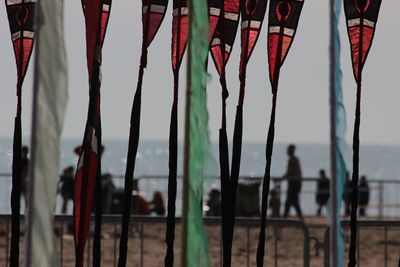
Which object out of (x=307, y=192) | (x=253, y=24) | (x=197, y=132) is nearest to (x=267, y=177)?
(x=253, y=24)

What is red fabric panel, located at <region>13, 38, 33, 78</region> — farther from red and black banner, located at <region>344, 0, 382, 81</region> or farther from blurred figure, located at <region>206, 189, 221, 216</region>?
blurred figure, located at <region>206, 189, 221, 216</region>

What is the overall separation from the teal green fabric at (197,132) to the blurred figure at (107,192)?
38.0 feet

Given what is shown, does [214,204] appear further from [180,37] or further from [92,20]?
[92,20]

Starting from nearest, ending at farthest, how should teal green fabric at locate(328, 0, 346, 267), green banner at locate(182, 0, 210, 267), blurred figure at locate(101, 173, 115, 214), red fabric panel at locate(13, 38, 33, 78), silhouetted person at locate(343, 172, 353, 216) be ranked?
green banner at locate(182, 0, 210, 267) → teal green fabric at locate(328, 0, 346, 267) → red fabric panel at locate(13, 38, 33, 78) → blurred figure at locate(101, 173, 115, 214) → silhouetted person at locate(343, 172, 353, 216)

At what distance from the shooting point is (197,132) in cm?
373

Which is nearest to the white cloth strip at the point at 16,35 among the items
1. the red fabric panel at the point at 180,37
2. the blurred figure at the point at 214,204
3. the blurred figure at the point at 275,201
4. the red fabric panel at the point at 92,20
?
the red fabric panel at the point at 92,20

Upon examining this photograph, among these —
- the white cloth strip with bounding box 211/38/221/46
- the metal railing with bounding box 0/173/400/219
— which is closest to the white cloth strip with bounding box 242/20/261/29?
the white cloth strip with bounding box 211/38/221/46

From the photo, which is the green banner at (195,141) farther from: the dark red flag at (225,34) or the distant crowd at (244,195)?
the distant crowd at (244,195)

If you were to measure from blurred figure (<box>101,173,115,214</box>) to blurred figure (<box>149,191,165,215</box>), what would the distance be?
0.56 metres

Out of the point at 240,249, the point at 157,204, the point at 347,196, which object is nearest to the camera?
the point at 240,249

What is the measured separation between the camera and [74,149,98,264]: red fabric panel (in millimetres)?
4625

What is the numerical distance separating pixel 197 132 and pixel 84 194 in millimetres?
1037

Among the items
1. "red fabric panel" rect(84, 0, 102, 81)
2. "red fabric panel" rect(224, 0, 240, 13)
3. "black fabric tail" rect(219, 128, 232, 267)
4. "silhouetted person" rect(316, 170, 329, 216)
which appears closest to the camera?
"red fabric panel" rect(84, 0, 102, 81)

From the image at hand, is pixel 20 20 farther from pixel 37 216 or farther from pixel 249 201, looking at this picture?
pixel 249 201
